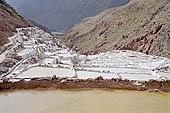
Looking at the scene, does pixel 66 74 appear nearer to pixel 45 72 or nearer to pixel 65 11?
pixel 45 72

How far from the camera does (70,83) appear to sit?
37.8 feet

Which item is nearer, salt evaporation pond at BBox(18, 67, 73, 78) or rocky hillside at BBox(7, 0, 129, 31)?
salt evaporation pond at BBox(18, 67, 73, 78)

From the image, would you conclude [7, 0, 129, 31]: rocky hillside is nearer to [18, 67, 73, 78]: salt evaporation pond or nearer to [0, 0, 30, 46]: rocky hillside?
[0, 0, 30, 46]: rocky hillside

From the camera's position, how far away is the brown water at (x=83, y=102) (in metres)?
9.22

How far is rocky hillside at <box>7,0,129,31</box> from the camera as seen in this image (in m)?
124

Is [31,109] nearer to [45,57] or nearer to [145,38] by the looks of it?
[45,57]

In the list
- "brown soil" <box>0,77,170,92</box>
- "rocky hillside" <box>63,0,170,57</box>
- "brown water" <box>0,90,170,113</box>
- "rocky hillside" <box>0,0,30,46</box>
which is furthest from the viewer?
"rocky hillside" <box>63,0,170,57</box>

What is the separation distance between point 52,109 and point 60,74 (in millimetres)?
3391

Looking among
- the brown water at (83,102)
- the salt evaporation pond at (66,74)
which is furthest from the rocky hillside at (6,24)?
the brown water at (83,102)

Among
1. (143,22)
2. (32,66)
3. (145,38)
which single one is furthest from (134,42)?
(32,66)

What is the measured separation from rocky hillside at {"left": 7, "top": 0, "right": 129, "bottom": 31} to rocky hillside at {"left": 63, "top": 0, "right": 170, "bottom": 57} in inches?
2729

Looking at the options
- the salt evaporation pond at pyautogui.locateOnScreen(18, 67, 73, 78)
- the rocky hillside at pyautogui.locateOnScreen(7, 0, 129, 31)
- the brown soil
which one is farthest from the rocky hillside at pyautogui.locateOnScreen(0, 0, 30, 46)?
the rocky hillside at pyautogui.locateOnScreen(7, 0, 129, 31)

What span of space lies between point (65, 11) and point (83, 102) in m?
129

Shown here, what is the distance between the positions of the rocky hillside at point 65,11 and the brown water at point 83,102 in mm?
109233
